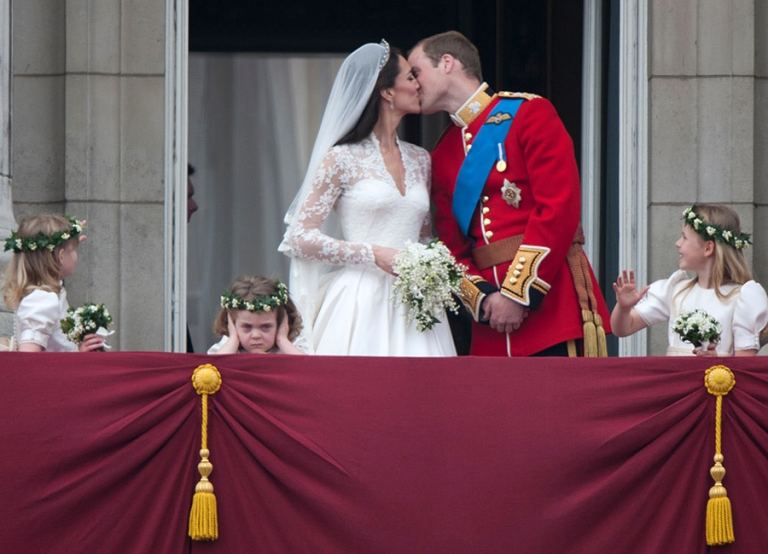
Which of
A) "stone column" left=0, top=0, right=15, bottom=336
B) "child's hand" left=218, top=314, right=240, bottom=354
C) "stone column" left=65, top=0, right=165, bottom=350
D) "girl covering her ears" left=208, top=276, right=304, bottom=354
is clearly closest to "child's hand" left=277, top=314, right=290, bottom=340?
"girl covering her ears" left=208, top=276, right=304, bottom=354

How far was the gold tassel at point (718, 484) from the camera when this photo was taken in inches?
257

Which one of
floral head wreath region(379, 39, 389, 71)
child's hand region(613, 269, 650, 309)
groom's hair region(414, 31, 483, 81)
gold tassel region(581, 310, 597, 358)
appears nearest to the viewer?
child's hand region(613, 269, 650, 309)

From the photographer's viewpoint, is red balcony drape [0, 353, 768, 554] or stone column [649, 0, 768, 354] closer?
red balcony drape [0, 353, 768, 554]

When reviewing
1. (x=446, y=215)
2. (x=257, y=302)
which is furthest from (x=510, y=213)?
(x=257, y=302)

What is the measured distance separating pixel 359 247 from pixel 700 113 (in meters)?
2.59

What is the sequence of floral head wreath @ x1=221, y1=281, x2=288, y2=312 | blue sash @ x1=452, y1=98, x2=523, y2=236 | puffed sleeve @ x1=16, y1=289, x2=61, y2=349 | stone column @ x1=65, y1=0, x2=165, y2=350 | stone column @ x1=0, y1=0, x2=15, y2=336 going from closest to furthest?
puffed sleeve @ x1=16, y1=289, x2=61, y2=349
floral head wreath @ x1=221, y1=281, x2=288, y2=312
blue sash @ x1=452, y1=98, x2=523, y2=236
stone column @ x1=0, y1=0, x2=15, y2=336
stone column @ x1=65, y1=0, x2=165, y2=350

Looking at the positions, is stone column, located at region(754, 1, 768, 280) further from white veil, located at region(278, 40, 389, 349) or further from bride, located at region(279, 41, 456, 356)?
white veil, located at region(278, 40, 389, 349)

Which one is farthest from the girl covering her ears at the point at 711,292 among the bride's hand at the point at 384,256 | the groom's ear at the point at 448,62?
the groom's ear at the point at 448,62

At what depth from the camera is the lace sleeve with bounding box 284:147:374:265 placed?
313 inches

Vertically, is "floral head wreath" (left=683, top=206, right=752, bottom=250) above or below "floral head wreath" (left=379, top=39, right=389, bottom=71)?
below

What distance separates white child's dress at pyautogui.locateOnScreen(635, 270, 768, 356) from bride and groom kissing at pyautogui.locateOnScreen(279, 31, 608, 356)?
0.30 metres

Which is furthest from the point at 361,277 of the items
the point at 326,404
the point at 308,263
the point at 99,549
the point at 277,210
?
the point at 277,210

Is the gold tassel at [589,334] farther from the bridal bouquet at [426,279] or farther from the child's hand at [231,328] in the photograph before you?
the child's hand at [231,328]

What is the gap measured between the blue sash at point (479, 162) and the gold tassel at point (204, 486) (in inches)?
71.8
